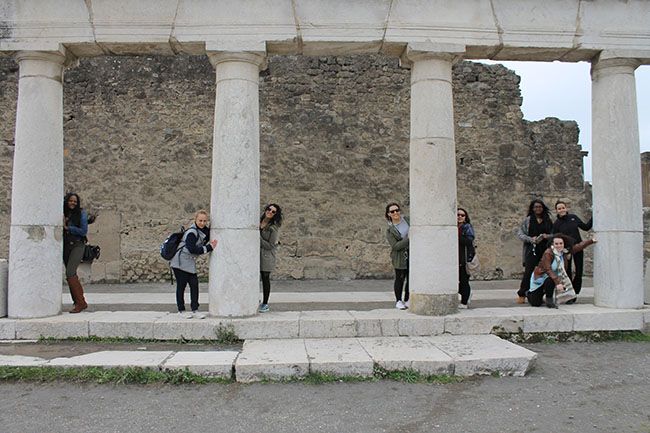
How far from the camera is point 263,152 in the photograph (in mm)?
11516

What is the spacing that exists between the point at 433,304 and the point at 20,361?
15.3ft

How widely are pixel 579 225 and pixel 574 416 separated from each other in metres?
4.35

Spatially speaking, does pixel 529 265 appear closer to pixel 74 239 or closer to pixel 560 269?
pixel 560 269

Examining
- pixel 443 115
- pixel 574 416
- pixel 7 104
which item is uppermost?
pixel 7 104

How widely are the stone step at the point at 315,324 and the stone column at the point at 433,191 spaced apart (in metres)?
0.35

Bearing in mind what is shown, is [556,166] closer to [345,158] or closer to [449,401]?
[345,158]

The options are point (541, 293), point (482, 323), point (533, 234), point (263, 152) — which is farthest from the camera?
point (263, 152)

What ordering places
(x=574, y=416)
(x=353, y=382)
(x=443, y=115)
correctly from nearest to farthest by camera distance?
(x=574, y=416), (x=353, y=382), (x=443, y=115)

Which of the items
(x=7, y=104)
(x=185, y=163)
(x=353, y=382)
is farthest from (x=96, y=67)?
(x=353, y=382)

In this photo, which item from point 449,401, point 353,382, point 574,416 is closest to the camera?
point 574,416

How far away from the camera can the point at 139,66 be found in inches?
452

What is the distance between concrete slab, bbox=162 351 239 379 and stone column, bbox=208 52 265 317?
1220 millimetres

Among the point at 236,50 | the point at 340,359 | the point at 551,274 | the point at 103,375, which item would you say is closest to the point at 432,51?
the point at 236,50

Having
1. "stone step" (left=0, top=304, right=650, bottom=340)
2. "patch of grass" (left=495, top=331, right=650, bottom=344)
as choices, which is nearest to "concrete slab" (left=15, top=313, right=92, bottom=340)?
"stone step" (left=0, top=304, right=650, bottom=340)
